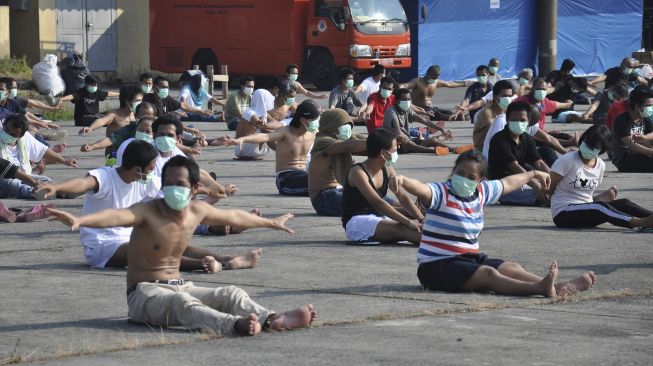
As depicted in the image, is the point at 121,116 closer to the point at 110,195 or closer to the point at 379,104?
the point at 379,104

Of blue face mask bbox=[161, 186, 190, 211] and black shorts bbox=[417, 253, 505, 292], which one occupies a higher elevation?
blue face mask bbox=[161, 186, 190, 211]

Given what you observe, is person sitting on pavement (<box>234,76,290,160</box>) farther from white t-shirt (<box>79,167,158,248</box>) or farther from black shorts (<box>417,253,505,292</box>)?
black shorts (<box>417,253,505,292</box>)

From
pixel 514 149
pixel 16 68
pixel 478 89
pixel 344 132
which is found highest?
pixel 344 132

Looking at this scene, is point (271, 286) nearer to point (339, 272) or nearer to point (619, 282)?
point (339, 272)

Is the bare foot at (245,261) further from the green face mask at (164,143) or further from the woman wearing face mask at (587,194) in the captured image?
the woman wearing face mask at (587,194)

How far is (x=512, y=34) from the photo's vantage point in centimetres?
4162

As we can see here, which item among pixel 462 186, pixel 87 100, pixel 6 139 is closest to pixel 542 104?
pixel 6 139

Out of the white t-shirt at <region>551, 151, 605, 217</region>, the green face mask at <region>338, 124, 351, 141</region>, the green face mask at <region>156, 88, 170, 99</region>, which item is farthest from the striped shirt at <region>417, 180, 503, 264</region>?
the green face mask at <region>156, 88, 170, 99</region>

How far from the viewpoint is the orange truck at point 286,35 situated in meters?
35.8

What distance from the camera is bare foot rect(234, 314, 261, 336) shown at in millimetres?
7871

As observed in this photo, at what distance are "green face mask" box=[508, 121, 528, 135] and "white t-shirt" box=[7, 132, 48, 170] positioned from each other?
16.9ft

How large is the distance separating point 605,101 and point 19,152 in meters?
11.0

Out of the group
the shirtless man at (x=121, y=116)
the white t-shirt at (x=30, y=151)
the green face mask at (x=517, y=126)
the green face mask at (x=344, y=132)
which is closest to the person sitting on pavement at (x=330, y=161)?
the green face mask at (x=344, y=132)

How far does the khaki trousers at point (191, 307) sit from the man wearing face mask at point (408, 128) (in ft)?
37.9
